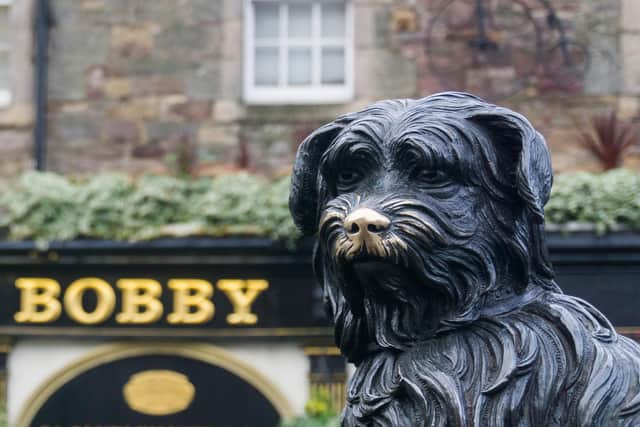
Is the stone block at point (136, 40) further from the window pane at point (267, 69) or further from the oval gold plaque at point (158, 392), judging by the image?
the oval gold plaque at point (158, 392)

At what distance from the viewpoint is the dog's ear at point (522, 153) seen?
2771mm

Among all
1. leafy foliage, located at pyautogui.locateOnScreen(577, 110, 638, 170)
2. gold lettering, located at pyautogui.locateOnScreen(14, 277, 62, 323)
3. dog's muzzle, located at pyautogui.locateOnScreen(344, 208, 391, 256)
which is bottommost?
gold lettering, located at pyautogui.locateOnScreen(14, 277, 62, 323)

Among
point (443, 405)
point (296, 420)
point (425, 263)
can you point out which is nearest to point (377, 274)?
point (425, 263)

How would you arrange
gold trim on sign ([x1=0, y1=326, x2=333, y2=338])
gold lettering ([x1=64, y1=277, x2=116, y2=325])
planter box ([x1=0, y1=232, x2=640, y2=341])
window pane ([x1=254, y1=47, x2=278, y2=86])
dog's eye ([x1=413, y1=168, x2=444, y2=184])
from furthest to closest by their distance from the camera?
window pane ([x1=254, y1=47, x2=278, y2=86]) → gold lettering ([x1=64, y1=277, x2=116, y2=325]) → gold trim on sign ([x1=0, y1=326, x2=333, y2=338]) → planter box ([x1=0, y1=232, x2=640, y2=341]) → dog's eye ([x1=413, y1=168, x2=444, y2=184])

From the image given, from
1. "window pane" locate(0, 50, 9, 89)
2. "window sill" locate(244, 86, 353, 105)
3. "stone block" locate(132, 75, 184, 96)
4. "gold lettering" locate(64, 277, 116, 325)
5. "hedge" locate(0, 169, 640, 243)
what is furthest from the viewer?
"window pane" locate(0, 50, 9, 89)

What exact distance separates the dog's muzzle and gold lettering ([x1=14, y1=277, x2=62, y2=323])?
8748 mm

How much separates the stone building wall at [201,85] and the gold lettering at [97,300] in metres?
1.10

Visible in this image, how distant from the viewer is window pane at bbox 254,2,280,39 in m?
11.8

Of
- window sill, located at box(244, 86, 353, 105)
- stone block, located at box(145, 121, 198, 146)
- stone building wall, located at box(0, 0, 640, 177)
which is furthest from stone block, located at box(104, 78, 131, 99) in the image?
window sill, located at box(244, 86, 353, 105)

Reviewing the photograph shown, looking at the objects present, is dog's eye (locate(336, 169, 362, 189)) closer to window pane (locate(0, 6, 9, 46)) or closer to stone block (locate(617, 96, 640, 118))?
stone block (locate(617, 96, 640, 118))

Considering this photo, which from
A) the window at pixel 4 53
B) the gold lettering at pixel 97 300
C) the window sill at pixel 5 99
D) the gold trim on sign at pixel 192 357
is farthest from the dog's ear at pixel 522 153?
the window at pixel 4 53

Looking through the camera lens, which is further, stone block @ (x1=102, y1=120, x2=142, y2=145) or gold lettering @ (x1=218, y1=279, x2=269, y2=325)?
stone block @ (x1=102, y1=120, x2=142, y2=145)

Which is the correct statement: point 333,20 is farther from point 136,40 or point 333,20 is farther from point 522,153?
point 522,153

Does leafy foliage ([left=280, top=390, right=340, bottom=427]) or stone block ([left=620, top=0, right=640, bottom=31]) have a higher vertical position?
stone block ([left=620, top=0, right=640, bottom=31])
